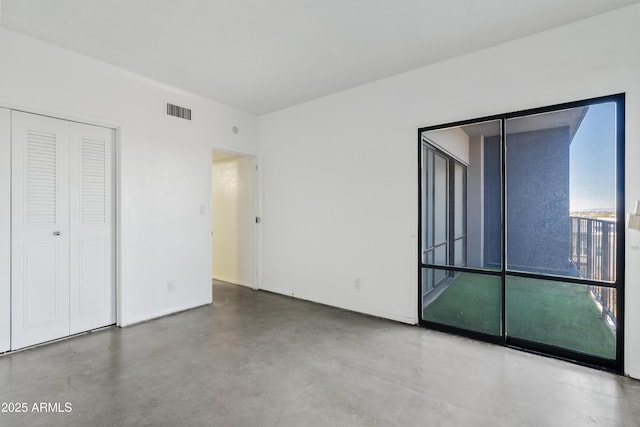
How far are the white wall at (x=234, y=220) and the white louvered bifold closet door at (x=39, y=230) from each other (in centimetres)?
248

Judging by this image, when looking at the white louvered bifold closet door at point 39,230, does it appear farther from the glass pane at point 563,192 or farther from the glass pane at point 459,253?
the glass pane at point 563,192

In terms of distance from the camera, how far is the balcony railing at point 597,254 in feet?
8.59

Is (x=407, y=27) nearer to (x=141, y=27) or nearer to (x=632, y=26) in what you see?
(x=632, y=26)

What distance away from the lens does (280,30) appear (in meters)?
2.80

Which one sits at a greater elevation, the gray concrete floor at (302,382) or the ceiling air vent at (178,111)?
the ceiling air vent at (178,111)

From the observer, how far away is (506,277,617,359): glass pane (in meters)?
2.65

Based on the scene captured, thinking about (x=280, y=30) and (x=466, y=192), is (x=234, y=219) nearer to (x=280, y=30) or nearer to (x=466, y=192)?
(x=280, y=30)

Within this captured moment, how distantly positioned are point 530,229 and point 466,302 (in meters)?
1.01

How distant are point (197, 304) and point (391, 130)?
11.5 feet


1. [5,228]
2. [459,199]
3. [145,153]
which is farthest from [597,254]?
[5,228]

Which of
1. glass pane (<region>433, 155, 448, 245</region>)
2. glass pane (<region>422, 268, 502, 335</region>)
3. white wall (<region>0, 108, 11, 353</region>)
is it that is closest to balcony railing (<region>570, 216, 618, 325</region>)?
glass pane (<region>422, 268, 502, 335</region>)

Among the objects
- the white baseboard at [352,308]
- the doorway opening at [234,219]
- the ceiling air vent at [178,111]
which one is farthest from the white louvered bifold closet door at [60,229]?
the white baseboard at [352,308]

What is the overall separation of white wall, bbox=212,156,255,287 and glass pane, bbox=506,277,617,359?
12.5ft

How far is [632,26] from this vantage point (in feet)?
8.21
